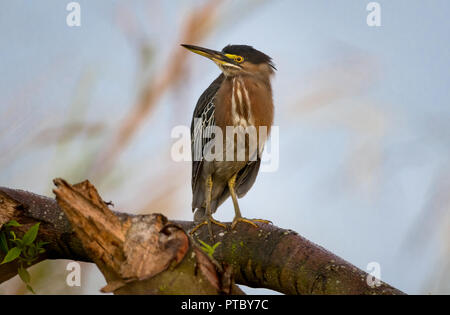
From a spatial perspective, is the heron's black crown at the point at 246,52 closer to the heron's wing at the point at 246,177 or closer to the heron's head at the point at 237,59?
the heron's head at the point at 237,59

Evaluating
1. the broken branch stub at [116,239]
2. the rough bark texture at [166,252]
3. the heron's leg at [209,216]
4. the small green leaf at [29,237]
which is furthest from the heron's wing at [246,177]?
the broken branch stub at [116,239]

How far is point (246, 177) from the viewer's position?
10.1 feet

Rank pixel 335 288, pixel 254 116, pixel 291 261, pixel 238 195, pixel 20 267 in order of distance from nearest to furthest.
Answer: pixel 335 288, pixel 291 261, pixel 20 267, pixel 254 116, pixel 238 195

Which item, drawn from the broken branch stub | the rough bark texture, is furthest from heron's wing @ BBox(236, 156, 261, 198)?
the broken branch stub

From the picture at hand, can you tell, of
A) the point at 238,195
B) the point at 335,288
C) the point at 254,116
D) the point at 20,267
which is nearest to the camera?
the point at 335,288

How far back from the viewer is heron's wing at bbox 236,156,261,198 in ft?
9.87

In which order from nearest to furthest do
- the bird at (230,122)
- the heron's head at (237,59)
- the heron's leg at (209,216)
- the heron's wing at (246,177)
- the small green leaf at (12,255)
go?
1. the small green leaf at (12,255)
2. the heron's leg at (209,216)
3. the bird at (230,122)
4. the heron's head at (237,59)
5. the heron's wing at (246,177)

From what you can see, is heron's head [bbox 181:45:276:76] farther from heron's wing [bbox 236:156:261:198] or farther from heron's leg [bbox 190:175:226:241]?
heron's leg [bbox 190:175:226:241]

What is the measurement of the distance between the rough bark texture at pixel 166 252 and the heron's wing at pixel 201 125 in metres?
0.68

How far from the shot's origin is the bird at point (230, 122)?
9.18 feet
